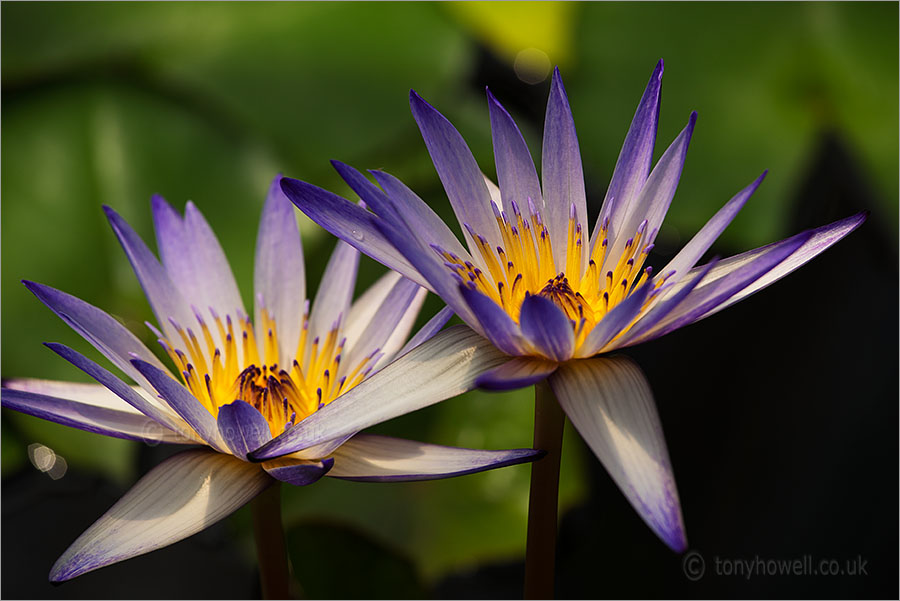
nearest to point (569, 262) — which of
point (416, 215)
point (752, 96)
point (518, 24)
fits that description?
point (416, 215)

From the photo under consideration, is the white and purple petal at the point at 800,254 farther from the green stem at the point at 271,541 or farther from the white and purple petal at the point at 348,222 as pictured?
the green stem at the point at 271,541

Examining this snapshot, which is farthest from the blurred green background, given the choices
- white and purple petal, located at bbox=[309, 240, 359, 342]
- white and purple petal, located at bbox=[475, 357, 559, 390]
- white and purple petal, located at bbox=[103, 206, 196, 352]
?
white and purple petal, located at bbox=[475, 357, 559, 390]

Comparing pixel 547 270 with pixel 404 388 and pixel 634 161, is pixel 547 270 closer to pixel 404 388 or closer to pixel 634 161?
pixel 634 161

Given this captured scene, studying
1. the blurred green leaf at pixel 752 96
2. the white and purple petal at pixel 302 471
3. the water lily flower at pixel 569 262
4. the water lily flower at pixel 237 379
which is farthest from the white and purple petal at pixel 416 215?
the blurred green leaf at pixel 752 96

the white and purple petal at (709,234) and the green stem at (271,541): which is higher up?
the white and purple petal at (709,234)

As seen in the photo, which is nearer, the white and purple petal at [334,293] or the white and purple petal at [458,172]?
the white and purple petal at [458,172]

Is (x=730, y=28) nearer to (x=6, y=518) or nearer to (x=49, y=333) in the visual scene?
(x=49, y=333)
